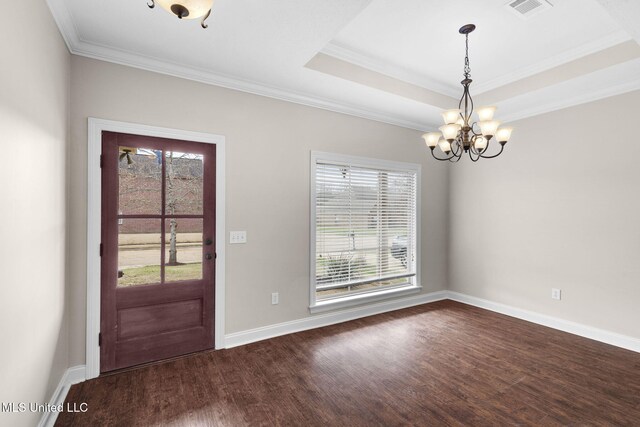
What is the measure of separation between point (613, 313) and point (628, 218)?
3.38 feet

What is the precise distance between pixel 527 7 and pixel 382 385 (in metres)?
3.18

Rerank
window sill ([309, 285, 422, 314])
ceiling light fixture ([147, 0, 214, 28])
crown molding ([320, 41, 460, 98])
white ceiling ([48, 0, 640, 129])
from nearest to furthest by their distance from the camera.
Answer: ceiling light fixture ([147, 0, 214, 28])
white ceiling ([48, 0, 640, 129])
crown molding ([320, 41, 460, 98])
window sill ([309, 285, 422, 314])

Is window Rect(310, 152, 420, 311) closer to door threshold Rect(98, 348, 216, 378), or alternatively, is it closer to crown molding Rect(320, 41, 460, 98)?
crown molding Rect(320, 41, 460, 98)

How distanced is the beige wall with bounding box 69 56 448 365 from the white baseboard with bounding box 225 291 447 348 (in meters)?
0.07

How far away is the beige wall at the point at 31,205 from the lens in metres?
1.38

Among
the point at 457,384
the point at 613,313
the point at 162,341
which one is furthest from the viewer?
the point at 613,313

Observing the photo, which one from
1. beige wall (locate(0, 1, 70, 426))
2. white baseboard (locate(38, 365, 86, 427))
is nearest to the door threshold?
white baseboard (locate(38, 365, 86, 427))

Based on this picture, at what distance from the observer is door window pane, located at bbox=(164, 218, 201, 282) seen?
2826 mm

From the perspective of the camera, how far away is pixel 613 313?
10.7 ft

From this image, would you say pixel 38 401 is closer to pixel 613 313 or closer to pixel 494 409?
pixel 494 409

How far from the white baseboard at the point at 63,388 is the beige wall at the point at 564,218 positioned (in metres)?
4.78

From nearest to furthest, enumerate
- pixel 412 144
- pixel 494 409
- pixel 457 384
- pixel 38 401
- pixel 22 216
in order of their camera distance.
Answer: pixel 22 216 < pixel 38 401 < pixel 494 409 < pixel 457 384 < pixel 412 144

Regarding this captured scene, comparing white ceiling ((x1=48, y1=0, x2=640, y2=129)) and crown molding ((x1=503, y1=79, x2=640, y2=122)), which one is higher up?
white ceiling ((x1=48, y1=0, x2=640, y2=129))

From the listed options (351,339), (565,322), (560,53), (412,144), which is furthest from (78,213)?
Answer: (565,322)
